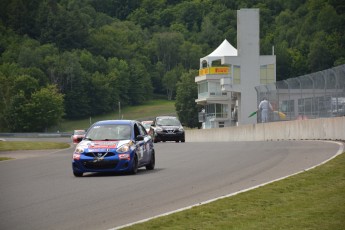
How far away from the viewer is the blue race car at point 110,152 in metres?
22.7

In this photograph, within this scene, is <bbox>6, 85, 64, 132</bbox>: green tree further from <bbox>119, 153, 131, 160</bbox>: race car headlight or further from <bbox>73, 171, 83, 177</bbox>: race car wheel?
<bbox>119, 153, 131, 160</bbox>: race car headlight

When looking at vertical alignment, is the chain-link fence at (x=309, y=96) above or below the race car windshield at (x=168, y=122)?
above

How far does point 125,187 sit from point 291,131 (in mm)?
24276

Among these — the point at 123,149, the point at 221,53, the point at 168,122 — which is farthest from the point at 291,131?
the point at 221,53

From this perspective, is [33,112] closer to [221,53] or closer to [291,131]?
[221,53]

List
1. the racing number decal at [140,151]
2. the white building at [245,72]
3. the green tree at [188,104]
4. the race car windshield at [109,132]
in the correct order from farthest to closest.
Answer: the green tree at [188,104] → the white building at [245,72] → the race car windshield at [109,132] → the racing number decal at [140,151]

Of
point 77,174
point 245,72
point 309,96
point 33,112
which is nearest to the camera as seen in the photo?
point 77,174

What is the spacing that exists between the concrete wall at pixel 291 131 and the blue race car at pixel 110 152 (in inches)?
466

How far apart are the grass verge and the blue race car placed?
6545 millimetres

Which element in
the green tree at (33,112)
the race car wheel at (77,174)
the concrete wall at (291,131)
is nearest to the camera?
the race car wheel at (77,174)

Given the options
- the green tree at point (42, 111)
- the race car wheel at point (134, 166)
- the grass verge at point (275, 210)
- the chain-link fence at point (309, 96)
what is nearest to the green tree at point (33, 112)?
the green tree at point (42, 111)

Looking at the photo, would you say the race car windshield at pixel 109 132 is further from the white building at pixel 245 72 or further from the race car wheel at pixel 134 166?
the white building at pixel 245 72

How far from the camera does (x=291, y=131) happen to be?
140 feet

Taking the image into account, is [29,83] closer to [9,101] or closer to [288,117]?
[9,101]
